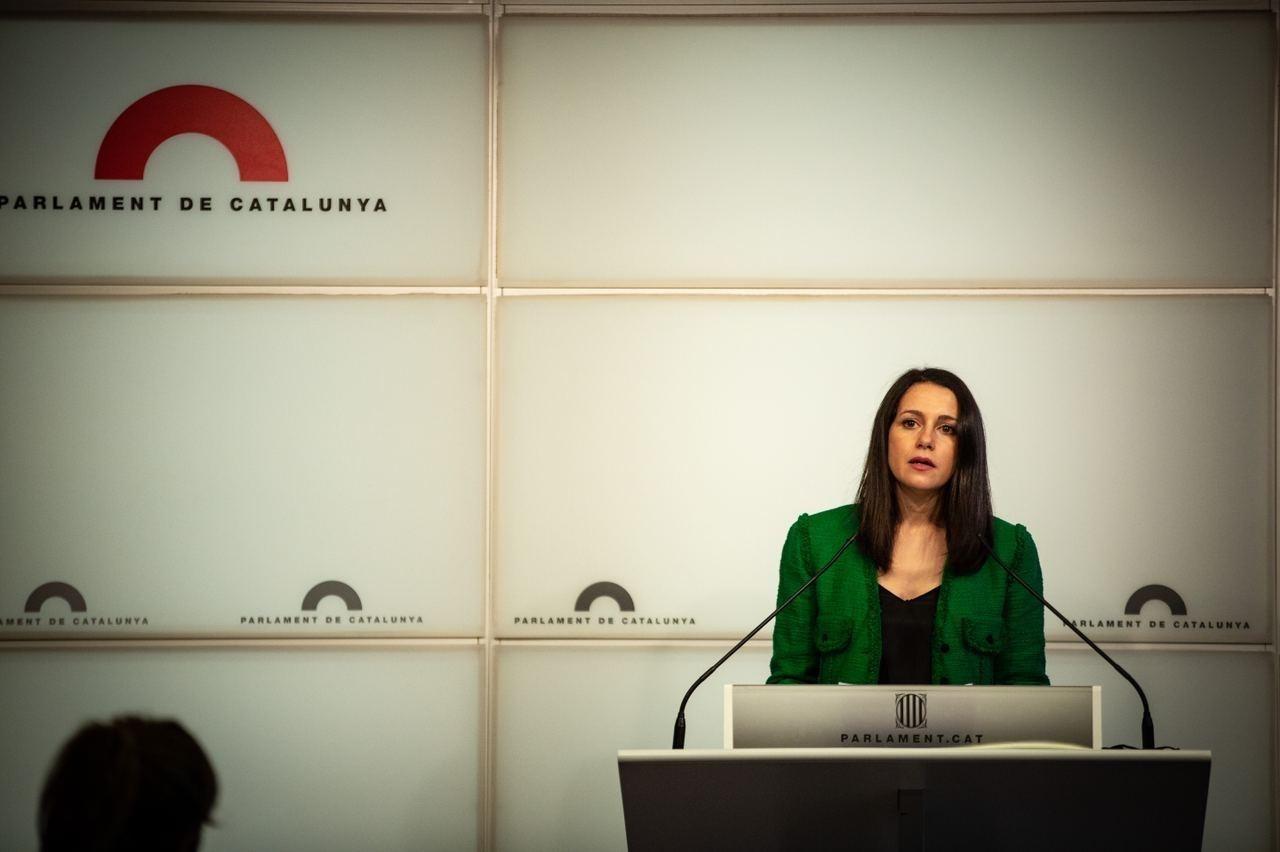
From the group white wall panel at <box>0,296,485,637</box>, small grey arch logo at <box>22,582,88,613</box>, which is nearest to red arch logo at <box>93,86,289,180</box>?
white wall panel at <box>0,296,485,637</box>

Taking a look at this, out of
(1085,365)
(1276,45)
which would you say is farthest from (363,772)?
(1276,45)

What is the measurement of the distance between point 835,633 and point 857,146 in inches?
69.0

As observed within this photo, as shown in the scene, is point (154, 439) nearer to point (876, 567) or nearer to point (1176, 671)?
point (876, 567)

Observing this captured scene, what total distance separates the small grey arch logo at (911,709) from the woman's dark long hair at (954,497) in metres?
0.70

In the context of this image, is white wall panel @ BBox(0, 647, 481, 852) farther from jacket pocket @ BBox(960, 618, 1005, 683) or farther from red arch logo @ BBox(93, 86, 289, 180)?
jacket pocket @ BBox(960, 618, 1005, 683)

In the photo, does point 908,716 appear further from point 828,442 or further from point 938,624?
point 828,442

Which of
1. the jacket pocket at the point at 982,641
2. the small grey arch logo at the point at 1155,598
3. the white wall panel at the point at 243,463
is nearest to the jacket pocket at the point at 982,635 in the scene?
the jacket pocket at the point at 982,641

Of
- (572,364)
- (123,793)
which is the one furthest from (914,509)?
(123,793)

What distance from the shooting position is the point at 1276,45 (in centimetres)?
353

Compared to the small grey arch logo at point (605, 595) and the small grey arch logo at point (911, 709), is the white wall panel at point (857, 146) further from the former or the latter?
the small grey arch logo at point (911, 709)

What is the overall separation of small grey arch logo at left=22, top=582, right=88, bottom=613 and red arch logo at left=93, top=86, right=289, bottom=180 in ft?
4.30

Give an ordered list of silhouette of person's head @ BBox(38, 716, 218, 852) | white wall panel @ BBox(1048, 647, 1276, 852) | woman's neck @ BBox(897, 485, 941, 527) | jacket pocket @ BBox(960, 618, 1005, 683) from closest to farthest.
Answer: silhouette of person's head @ BBox(38, 716, 218, 852) → jacket pocket @ BBox(960, 618, 1005, 683) → woman's neck @ BBox(897, 485, 941, 527) → white wall panel @ BBox(1048, 647, 1276, 852)

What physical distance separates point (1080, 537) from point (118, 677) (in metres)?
3.07

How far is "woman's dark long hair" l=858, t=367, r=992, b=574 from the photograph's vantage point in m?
2.53
